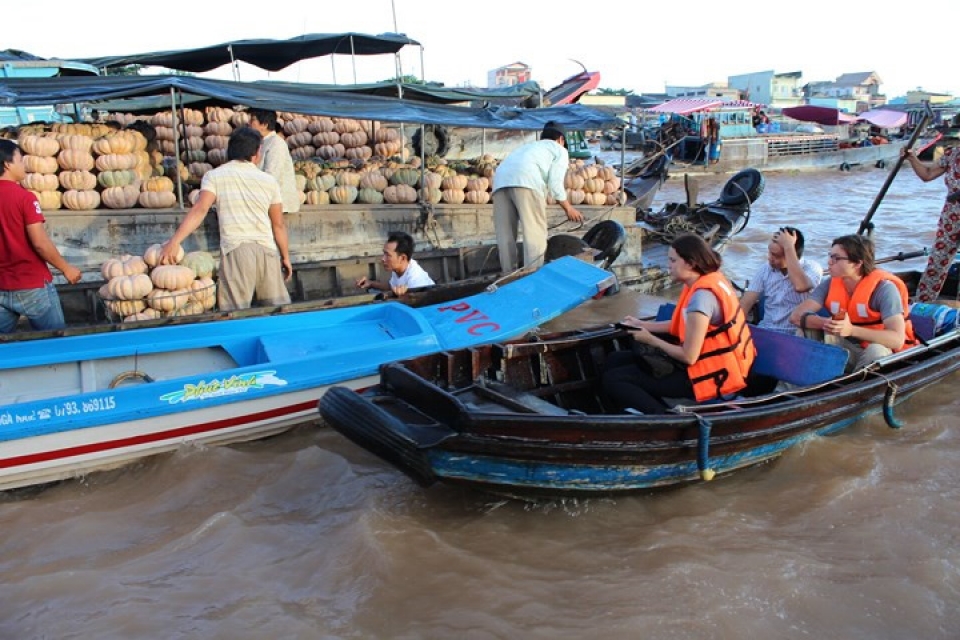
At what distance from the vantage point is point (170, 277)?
5.85 m

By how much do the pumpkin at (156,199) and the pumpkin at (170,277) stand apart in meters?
3.13

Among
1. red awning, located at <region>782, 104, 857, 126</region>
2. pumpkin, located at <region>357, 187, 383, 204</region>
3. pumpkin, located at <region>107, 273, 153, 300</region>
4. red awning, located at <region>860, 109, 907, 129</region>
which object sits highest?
red awning, located at <region>782, 104, 857, 126</region>

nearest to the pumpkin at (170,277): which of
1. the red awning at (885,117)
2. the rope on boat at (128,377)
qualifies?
the rope on boat at (128,377)

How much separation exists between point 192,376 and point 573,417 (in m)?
2.59

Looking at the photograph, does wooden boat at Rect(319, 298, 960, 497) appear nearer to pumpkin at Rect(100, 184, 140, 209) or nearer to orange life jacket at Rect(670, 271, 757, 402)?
orange life jacket at Rect(670, 271, 757, 402)

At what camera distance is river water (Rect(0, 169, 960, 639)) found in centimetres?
361

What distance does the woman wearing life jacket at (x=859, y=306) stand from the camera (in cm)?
489

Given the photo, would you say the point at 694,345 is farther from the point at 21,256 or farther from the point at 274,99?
the point at 274,99

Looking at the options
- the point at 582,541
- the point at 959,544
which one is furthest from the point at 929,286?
the point at 582,541

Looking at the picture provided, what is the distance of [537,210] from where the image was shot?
7906 millimetres

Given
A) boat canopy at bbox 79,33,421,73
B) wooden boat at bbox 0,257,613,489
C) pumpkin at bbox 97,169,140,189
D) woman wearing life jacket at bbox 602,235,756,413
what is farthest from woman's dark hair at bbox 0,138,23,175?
boat canopy at bbox 79,33,421,73

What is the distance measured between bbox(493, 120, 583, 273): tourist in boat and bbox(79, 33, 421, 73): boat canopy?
28.0ft

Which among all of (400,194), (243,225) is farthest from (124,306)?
(400,194)

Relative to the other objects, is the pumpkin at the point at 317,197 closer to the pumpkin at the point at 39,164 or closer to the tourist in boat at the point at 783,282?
the pumpkin at the point at 39,164
